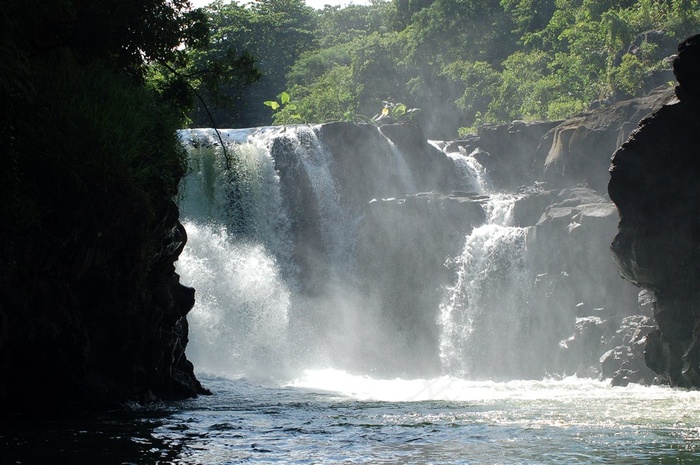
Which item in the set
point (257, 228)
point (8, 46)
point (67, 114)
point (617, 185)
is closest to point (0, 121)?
point (8, 46)

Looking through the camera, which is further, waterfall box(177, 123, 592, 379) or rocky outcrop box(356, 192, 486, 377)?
rocky outcrop box(356, 192, 486, 377)

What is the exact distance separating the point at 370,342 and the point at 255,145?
9081mm

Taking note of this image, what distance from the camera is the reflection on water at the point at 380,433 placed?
10.5 m

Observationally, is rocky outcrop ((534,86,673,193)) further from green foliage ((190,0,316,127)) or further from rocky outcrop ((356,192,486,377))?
green foliage ((190,0,316,127))

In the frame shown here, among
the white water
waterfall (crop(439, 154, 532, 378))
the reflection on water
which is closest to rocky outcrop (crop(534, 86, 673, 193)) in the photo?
the white water

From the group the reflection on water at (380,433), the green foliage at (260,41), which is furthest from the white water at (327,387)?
the green foliage at (260,41)

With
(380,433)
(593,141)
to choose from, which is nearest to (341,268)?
(593,141)

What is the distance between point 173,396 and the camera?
1895cm

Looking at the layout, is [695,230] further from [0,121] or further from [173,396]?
[0,121]

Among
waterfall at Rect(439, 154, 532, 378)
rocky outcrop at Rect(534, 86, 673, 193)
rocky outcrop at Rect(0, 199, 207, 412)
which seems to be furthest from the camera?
rocky outcrop at Rect(534, 86, 673, 193)

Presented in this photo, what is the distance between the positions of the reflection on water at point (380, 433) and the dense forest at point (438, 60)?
35332 mm

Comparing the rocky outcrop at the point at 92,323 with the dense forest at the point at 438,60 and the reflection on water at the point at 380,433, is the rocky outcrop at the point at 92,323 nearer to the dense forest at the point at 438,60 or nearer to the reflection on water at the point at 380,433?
the reflection on water at the point at 380,433

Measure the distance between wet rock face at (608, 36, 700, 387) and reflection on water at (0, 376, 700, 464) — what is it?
322 cm

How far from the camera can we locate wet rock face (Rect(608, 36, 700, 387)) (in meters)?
21.6
